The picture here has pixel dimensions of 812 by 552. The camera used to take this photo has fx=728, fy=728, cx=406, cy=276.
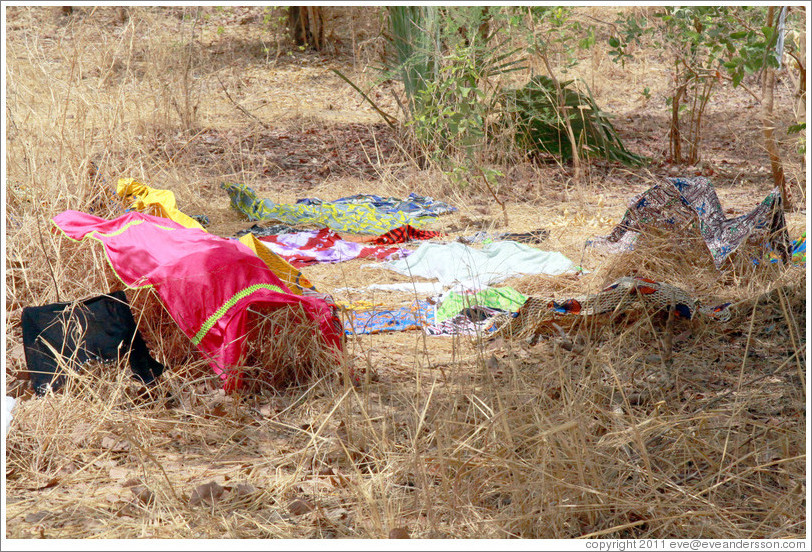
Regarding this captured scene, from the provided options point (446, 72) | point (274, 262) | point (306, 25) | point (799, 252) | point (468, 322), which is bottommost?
point (468, 322)

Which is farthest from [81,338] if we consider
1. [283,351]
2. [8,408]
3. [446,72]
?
[446,72]

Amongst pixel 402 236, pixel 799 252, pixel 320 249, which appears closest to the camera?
pixel 799 252

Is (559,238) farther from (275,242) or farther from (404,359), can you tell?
(404,359)

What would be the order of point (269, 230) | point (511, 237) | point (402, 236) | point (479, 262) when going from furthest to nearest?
point (269, 230) → point (402, 236) → point (511, 237) → point (479, 262)

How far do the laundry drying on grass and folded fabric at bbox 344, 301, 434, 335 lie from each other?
476mm

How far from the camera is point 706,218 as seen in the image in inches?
161

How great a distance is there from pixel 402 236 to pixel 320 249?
0.65 metres

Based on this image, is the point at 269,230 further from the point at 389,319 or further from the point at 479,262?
the point at 389,319

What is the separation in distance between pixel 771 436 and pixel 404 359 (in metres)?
1.49

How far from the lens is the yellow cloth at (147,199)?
406 centimetres

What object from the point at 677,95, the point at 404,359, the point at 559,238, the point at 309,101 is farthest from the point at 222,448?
the point at 309,101

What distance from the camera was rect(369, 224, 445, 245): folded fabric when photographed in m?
5.40

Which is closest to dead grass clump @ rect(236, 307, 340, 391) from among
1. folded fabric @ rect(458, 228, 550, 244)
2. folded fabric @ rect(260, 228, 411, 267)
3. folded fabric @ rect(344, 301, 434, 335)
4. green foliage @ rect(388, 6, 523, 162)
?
folded fabric @ rect(344, 301, 434, 335)

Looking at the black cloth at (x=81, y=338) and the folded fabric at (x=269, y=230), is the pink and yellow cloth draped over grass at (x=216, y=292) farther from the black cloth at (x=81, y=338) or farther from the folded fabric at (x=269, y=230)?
the folded fabric at (x=269, y=230)
